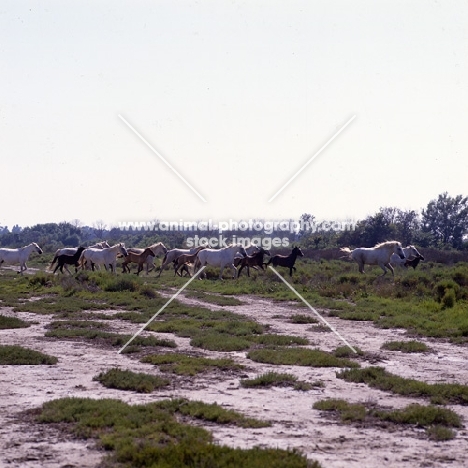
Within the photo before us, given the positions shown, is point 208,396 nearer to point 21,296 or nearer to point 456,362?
point 456,362

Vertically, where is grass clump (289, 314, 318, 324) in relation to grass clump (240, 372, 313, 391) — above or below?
below

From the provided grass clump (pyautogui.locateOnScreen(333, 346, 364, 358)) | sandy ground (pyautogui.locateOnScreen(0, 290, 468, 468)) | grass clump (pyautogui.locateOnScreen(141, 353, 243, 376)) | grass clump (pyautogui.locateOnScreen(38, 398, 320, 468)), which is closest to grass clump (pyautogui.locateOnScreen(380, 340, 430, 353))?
sandy ground (pyautogui.locateOnScreen(0, 290, 468, 468))

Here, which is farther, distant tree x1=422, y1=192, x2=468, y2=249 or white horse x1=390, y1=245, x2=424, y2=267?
distant tree x1=422, y1=192, x2=468, y2=249

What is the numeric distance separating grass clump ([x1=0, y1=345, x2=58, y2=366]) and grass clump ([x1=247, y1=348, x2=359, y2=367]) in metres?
3.63

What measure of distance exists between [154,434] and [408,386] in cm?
433

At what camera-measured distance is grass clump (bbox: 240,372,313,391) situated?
10.1 metres

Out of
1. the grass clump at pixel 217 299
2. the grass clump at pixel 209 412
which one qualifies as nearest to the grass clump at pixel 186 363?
the grass clump at pixel 209 412

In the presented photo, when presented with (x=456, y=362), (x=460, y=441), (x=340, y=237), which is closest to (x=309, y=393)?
(x=460, y=441)

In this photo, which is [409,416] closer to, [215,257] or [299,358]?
[299,358]

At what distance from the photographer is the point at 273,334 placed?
51.8 feet

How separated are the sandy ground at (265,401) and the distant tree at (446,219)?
2790 inches

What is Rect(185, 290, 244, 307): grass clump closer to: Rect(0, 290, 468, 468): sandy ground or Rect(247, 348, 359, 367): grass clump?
Rect(0, 290, 468, 468): sandy ground

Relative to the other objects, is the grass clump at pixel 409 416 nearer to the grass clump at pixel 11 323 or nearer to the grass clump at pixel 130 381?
the grass clump at pixel 130 381

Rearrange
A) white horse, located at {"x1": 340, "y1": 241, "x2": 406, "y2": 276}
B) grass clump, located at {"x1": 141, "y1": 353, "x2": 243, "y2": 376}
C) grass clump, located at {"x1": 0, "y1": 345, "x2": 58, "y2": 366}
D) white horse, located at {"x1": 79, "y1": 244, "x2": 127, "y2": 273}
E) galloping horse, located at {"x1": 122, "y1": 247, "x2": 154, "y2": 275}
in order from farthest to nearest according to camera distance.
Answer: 1. galloping horse, located at {"x1": 122, "y1": 247, "x2": 154, "y2": 275}
2. white horse, located at {"x1": 79, "y1": 244, "x2": 127, "y2": 273}
3. white horse, located at {"x1": 340, "y1": 241, "x2": 406, "y2": 276}
4. grass clump, located at {"x1": 0, "y1": 345, "x2": 58, "y2": 366}
5. grass clump, located at {"x1": 141, "y1": 353, "x2": 243, "y2": 376}
